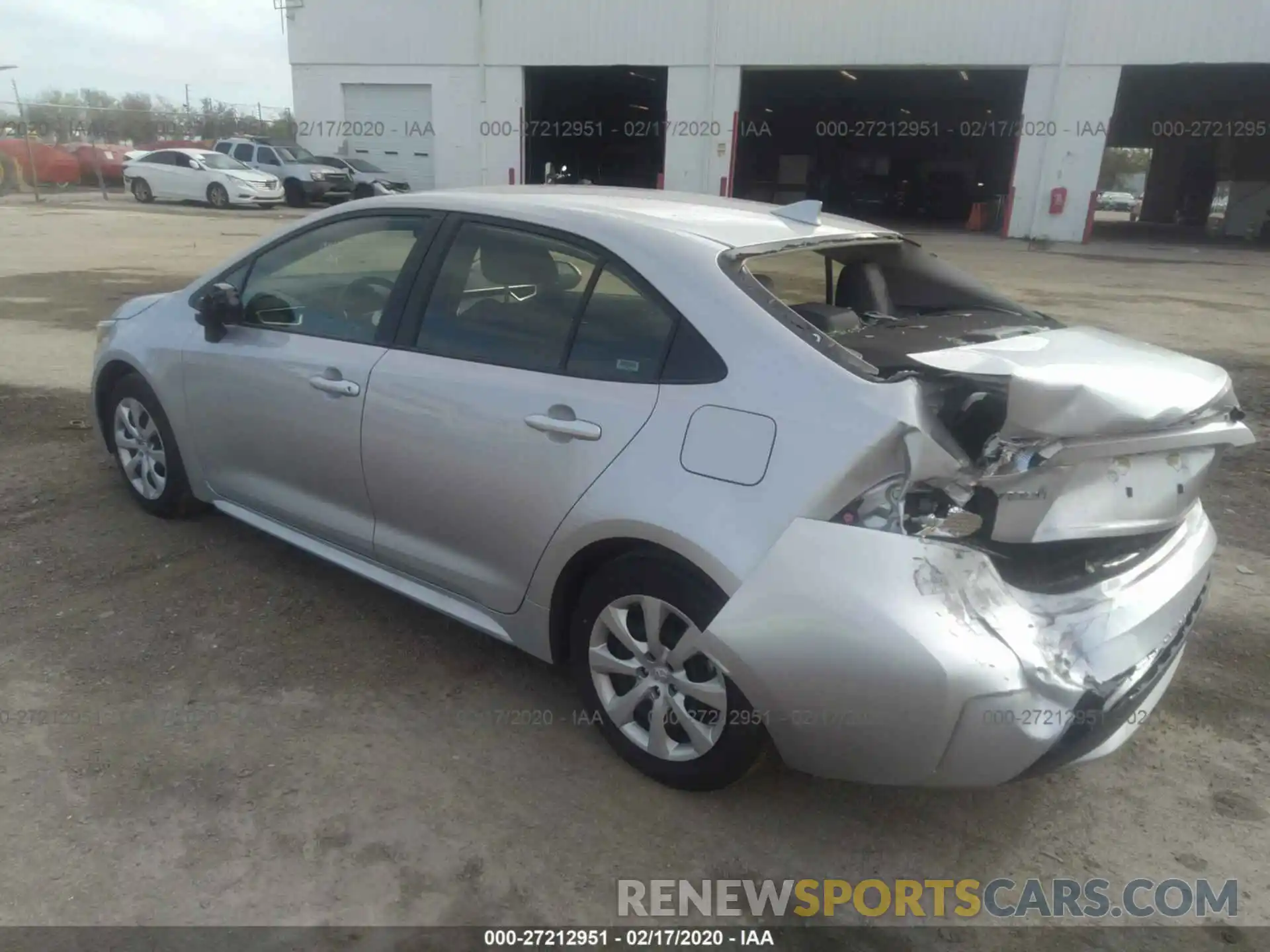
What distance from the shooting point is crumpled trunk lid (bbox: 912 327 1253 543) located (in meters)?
2.16

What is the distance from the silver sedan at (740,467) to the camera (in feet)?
7.07

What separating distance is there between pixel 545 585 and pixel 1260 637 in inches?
112

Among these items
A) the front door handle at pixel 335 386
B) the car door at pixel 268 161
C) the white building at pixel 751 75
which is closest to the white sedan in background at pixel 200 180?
the car door at pixel 268 161

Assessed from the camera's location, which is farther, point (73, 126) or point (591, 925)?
point (73, 126)

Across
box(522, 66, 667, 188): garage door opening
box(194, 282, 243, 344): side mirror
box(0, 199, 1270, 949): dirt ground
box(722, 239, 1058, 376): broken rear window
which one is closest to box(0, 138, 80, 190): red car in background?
box(522, 66, 667, 188): garage door opening

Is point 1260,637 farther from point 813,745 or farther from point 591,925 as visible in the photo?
point 591,925

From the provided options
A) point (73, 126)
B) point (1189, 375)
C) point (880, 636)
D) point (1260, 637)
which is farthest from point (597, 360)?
point (73, 126)

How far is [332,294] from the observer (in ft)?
11.7

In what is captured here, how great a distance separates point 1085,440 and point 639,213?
1.49 m

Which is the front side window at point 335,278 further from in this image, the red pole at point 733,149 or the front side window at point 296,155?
the front side window at point 296,155

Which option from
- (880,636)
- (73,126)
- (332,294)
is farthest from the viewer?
(73,126)

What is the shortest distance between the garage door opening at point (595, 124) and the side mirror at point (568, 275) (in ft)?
80.8

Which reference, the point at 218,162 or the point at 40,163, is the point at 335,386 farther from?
the point at 40,163

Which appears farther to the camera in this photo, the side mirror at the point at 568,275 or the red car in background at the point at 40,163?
the red car in background at the point at 40,163
